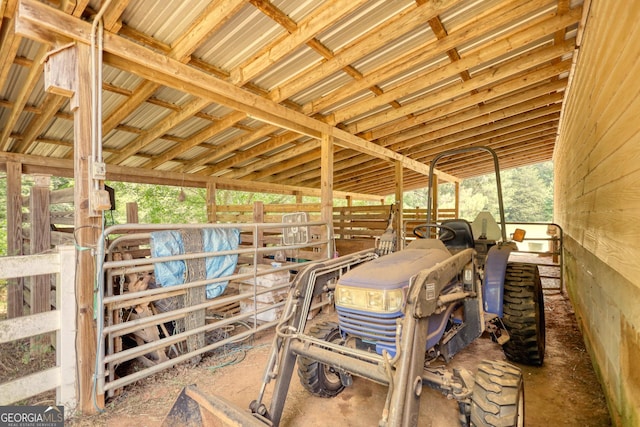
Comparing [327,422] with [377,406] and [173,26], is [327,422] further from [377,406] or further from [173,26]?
[173,26]

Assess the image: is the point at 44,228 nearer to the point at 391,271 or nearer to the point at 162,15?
the point at 162,15

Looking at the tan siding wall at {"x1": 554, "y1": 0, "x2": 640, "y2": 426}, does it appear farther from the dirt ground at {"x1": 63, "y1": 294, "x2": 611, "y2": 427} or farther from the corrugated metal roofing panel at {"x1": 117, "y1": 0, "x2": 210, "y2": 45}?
the corrugated metal roofing panel at {"x1": 117, "y1": 0, "x2": 210, "y2": 45}

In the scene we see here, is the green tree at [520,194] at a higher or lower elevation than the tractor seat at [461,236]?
higher

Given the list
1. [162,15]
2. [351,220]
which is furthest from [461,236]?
[351,220]

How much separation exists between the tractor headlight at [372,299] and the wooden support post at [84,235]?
1.73 metres

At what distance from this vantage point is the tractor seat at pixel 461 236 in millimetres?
2672

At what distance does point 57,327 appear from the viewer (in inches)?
78.5

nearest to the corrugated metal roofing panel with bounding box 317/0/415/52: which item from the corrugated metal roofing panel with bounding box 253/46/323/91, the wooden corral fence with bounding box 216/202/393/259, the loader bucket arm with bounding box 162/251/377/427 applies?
the corrugated metal roofing panel with bounding box 253/46/323/91

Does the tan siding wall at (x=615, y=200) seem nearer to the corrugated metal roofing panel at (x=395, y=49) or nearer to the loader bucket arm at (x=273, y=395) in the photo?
the corrugated metal roofing panel at (x=395, y=49)

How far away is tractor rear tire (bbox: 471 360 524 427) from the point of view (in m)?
1.21

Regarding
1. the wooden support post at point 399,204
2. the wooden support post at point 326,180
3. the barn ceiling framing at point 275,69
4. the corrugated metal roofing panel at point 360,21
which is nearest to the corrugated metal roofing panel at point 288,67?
the barn ceiling framing at point 275,69

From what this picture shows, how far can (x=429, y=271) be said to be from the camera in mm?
1492

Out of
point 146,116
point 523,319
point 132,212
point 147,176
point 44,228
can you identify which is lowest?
point 523,319

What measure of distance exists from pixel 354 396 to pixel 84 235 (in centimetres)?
217
